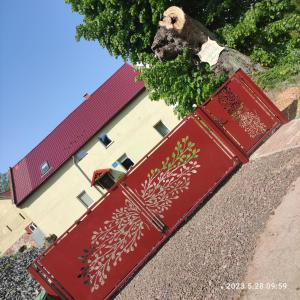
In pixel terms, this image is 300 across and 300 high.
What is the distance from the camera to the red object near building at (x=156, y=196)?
27.1ft

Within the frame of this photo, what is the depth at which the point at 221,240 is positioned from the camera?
6.98 m

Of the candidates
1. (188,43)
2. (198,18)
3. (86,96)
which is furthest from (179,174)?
(86,96)

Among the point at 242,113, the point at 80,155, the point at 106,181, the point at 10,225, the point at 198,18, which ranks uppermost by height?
the point at 10,225

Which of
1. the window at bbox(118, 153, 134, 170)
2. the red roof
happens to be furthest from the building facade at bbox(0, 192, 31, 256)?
the window at bbox(118, 153, 134, 170)

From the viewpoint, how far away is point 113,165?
26969 millimetres

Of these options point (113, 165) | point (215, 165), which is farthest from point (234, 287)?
point (113, 165)

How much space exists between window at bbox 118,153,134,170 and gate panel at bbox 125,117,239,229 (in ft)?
58.4

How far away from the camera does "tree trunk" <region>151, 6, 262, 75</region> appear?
12.8m

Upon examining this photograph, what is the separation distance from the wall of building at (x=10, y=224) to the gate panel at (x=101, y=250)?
31.7 metres

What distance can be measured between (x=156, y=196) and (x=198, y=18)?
→ 9.13 meters

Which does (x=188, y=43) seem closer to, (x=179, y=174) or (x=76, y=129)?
(x=179, y=174)

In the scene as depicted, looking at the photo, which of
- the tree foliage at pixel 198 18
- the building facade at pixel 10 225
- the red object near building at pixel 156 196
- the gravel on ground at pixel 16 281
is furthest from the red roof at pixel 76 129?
the red object near building at pixel 156 196

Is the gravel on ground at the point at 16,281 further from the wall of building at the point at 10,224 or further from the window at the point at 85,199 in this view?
the wall of building at the point at 10,224

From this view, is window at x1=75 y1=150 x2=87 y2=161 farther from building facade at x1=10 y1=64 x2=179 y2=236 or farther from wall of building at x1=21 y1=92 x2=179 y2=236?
wall of building at x1=21 y1=92 x2=179 y2=236
